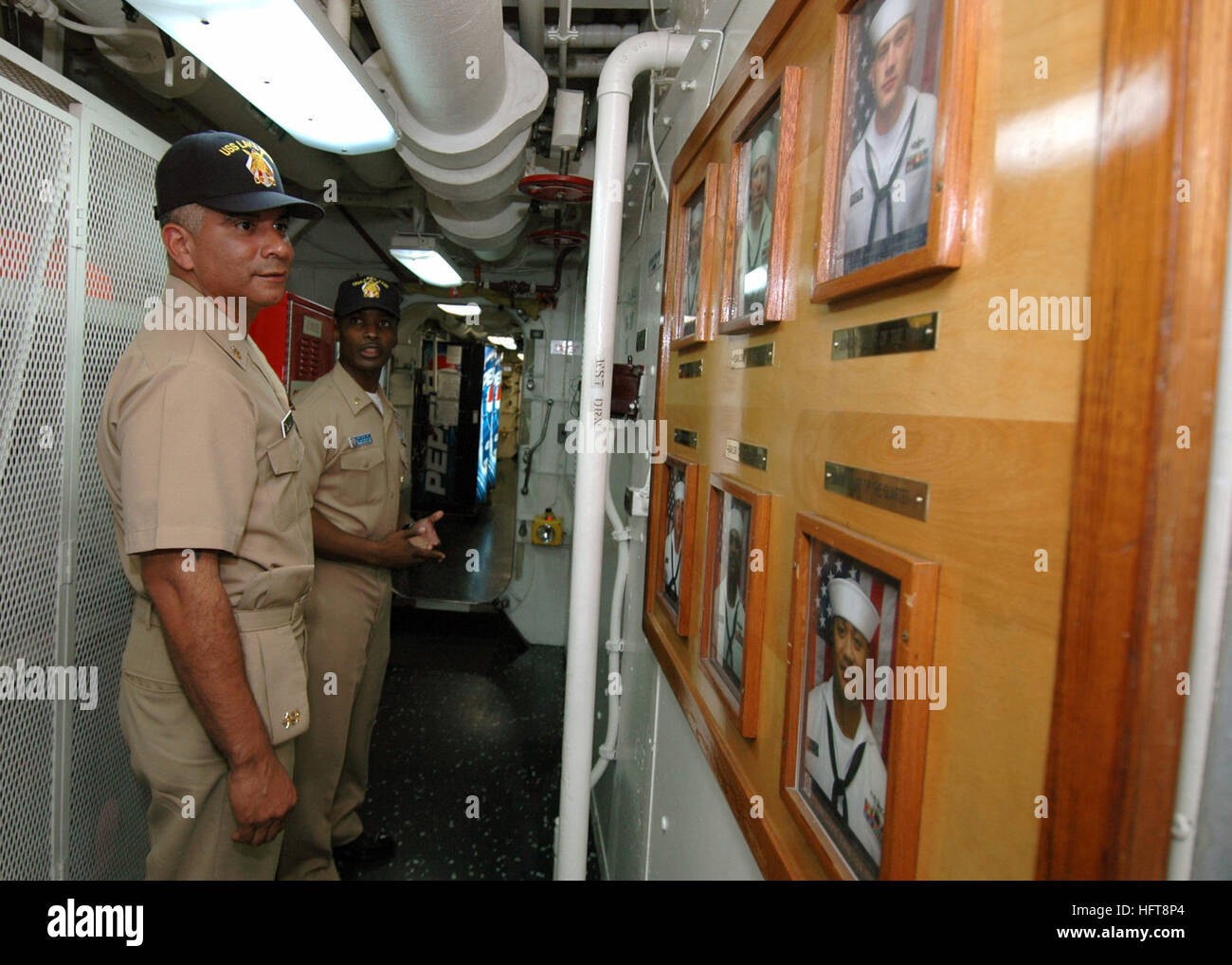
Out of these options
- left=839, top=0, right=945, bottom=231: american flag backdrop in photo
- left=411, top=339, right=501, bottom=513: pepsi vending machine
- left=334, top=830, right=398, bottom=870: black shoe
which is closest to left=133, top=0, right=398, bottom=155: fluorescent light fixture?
left=839, top=0, right=945, bottom=231: american flag backdrop in photo

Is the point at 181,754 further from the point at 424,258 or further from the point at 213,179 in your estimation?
the point at 424,258

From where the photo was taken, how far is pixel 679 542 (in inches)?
71.7

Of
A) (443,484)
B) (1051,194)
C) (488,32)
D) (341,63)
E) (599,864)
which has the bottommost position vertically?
(599,864)

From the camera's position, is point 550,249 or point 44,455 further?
point 550,249

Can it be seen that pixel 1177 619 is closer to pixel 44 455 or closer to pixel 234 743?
pixel 234 743

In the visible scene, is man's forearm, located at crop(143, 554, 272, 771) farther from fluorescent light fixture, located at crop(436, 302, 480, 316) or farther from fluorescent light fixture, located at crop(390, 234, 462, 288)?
fluorescent light fixture, located at crop(436, 302, 480, 316)

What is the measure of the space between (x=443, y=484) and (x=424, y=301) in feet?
11.7

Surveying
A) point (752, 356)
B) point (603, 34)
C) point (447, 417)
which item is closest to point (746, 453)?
point (752, 356)

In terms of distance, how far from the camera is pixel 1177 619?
448mm

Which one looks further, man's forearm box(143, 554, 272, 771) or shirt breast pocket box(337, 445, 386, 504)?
shirt breast pocket box(337, 445, 386, 504)

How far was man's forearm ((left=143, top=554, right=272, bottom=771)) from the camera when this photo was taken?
55.1 inches

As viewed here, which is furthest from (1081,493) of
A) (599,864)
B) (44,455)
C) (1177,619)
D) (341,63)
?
(599,864)

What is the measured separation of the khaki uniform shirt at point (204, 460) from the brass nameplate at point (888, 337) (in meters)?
1.18

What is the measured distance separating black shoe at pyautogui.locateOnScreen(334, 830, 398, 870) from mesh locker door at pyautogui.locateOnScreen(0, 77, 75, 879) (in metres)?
1.25
